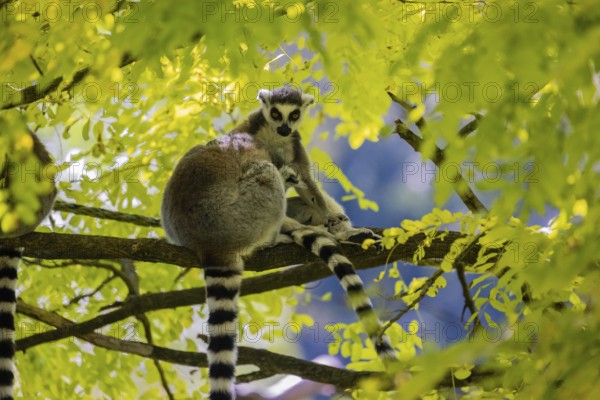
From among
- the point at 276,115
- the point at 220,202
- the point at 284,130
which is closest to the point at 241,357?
the point at 220,202

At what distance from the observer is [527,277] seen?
2035 mm

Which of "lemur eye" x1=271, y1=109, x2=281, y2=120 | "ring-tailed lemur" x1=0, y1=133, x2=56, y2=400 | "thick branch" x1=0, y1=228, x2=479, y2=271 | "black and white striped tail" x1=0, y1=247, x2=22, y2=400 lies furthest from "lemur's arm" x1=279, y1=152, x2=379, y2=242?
"black and white striped tail" x1=0, y1=247, x2=22, y2=400

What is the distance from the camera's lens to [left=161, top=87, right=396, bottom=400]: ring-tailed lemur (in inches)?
181

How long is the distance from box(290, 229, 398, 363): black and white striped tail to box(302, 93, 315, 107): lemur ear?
1.56 m

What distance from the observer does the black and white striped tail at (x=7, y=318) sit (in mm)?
5059

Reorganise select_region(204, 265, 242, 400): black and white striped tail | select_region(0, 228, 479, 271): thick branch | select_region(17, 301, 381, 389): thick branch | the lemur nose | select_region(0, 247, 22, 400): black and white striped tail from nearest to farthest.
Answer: select_region(204, 265, 242, 400): black and white striped tail < select_region(0, 228, 479, 271): thick branch < select_region(0, 247, 22, 400): black and white striped tail < select_region(17, 301, 381, 389): thick branch < the lemur nose

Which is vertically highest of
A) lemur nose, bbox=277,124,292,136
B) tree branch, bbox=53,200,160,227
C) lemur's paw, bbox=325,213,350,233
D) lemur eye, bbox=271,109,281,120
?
lemur eye, bbox=271,109,281,120

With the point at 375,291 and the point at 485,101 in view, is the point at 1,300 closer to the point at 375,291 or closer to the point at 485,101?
the point at 375,291

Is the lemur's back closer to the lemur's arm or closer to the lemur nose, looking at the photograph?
the lemur's arm

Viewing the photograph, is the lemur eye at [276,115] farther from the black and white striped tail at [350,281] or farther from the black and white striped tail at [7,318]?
the black and white striped tail at [7,318]

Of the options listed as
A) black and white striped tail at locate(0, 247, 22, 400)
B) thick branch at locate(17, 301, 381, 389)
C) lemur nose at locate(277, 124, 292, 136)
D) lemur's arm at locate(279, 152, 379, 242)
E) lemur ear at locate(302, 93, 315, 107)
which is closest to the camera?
black and white striped tail at locate(0, 247, 22, 400)

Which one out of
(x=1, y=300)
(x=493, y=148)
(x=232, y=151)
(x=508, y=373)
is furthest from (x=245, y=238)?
(x=493, y=148)

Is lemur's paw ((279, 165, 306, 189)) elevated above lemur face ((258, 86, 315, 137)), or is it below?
below

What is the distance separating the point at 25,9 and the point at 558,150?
2.37m
